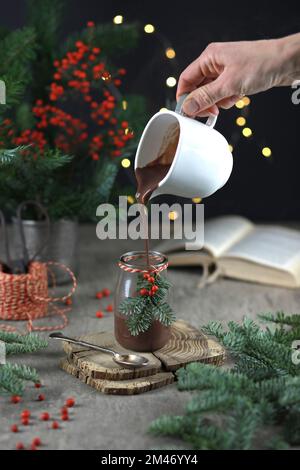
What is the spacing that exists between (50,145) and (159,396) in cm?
89

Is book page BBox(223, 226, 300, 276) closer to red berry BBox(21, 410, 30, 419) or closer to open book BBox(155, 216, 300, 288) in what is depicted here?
open book BBox(155, 216, 300, 288)

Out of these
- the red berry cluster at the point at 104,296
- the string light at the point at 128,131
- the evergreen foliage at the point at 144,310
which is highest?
the string light at the point at 128,131

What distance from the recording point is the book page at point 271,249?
1.96 meters

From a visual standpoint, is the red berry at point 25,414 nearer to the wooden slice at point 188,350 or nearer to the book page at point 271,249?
the wooden slice at point 188,350

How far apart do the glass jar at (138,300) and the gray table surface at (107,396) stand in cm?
12

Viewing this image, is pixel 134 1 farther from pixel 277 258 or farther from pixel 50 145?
pixel 277 258

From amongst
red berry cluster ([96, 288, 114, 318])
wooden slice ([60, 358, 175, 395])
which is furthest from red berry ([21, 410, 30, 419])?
red berry cluster ([96, 288, 114, 318])

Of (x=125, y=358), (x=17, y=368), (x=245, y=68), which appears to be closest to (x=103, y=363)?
(x=125, y=358)

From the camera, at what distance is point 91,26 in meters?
1.90

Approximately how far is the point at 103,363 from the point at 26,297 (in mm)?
380

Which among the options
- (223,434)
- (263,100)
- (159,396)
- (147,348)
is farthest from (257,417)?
(263,100)

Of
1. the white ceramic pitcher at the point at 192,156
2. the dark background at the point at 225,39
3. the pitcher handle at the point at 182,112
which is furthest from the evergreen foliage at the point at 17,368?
the dark background at the point at 225,39

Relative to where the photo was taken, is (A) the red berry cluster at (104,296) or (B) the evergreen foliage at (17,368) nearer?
(B) the evergreen foliage at (17,368)

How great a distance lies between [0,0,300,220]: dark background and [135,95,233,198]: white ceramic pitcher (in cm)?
86
